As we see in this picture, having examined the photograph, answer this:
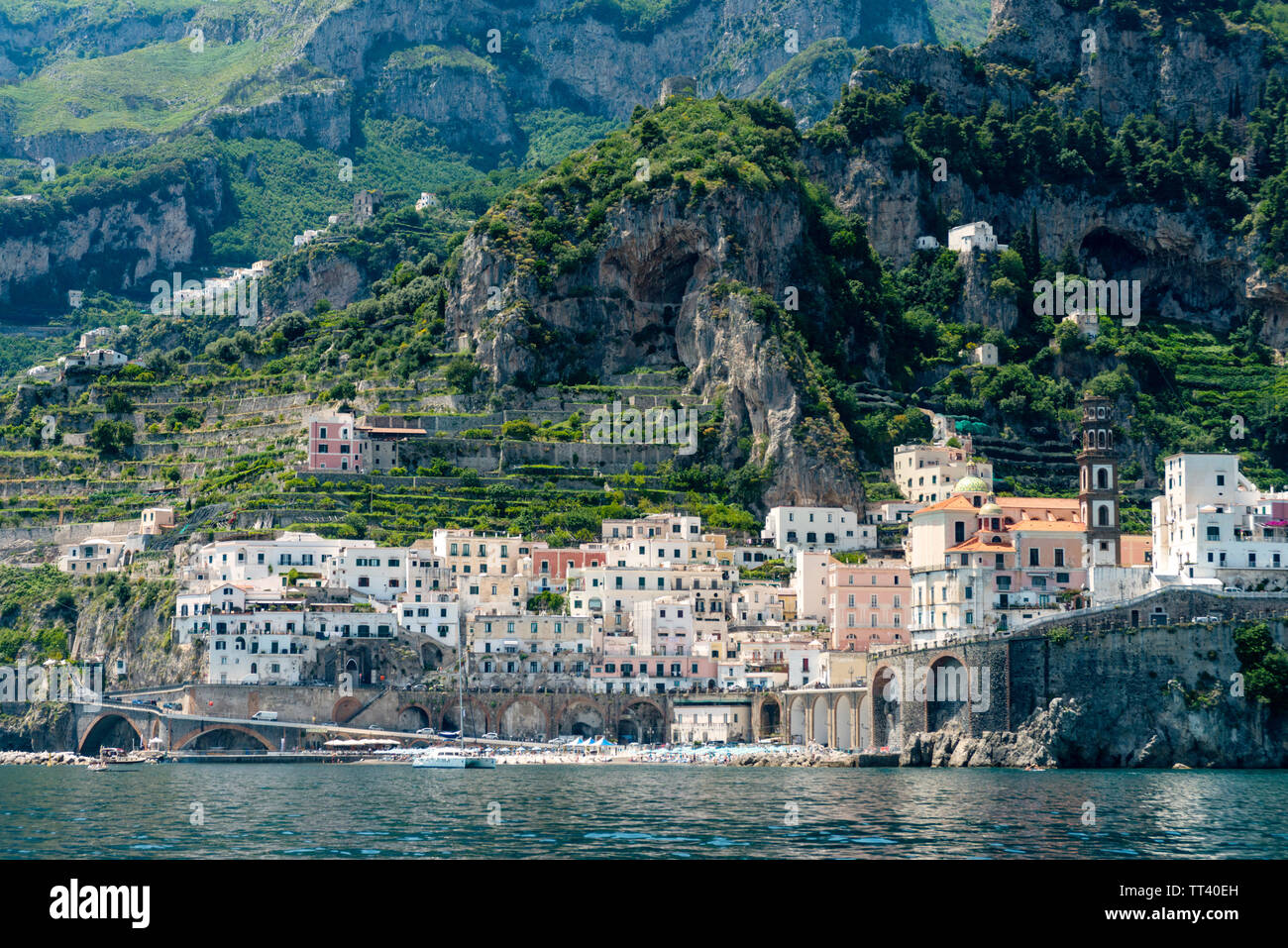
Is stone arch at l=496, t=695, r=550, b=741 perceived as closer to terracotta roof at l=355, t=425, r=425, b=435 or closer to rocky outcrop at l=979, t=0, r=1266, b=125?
terracotta roof at l=355, t=425, r=425, b=435

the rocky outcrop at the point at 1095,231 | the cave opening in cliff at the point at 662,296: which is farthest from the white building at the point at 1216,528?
the rocky outcrop at the point at 1095,231

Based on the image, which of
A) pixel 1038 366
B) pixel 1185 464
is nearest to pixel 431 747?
pixel 1185 464

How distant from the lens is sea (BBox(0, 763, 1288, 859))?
4256 cm

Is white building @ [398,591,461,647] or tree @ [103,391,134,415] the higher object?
tree @ [103,391,134,415]

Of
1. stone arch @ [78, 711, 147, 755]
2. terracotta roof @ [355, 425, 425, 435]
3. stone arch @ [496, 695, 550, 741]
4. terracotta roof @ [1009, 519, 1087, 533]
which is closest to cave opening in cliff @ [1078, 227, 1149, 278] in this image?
terracotta roof @ [355, 425, 425, 435]

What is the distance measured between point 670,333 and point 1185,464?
52207mm

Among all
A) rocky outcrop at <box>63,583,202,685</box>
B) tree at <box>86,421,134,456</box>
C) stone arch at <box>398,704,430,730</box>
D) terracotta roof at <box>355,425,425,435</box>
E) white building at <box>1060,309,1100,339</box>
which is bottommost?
stone arch at <box>398,704,430,730</box>

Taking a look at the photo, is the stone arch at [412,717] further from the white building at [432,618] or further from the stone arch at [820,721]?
the stone arch at [820,721]

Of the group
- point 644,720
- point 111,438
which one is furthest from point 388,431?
point 644,720

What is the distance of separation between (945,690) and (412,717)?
106ft

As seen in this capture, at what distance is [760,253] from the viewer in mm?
141000

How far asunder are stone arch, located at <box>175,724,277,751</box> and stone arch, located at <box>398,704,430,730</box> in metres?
7.47

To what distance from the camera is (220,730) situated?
4038 inches

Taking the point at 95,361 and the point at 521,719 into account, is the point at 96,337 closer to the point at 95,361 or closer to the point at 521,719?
the point at 95,361
